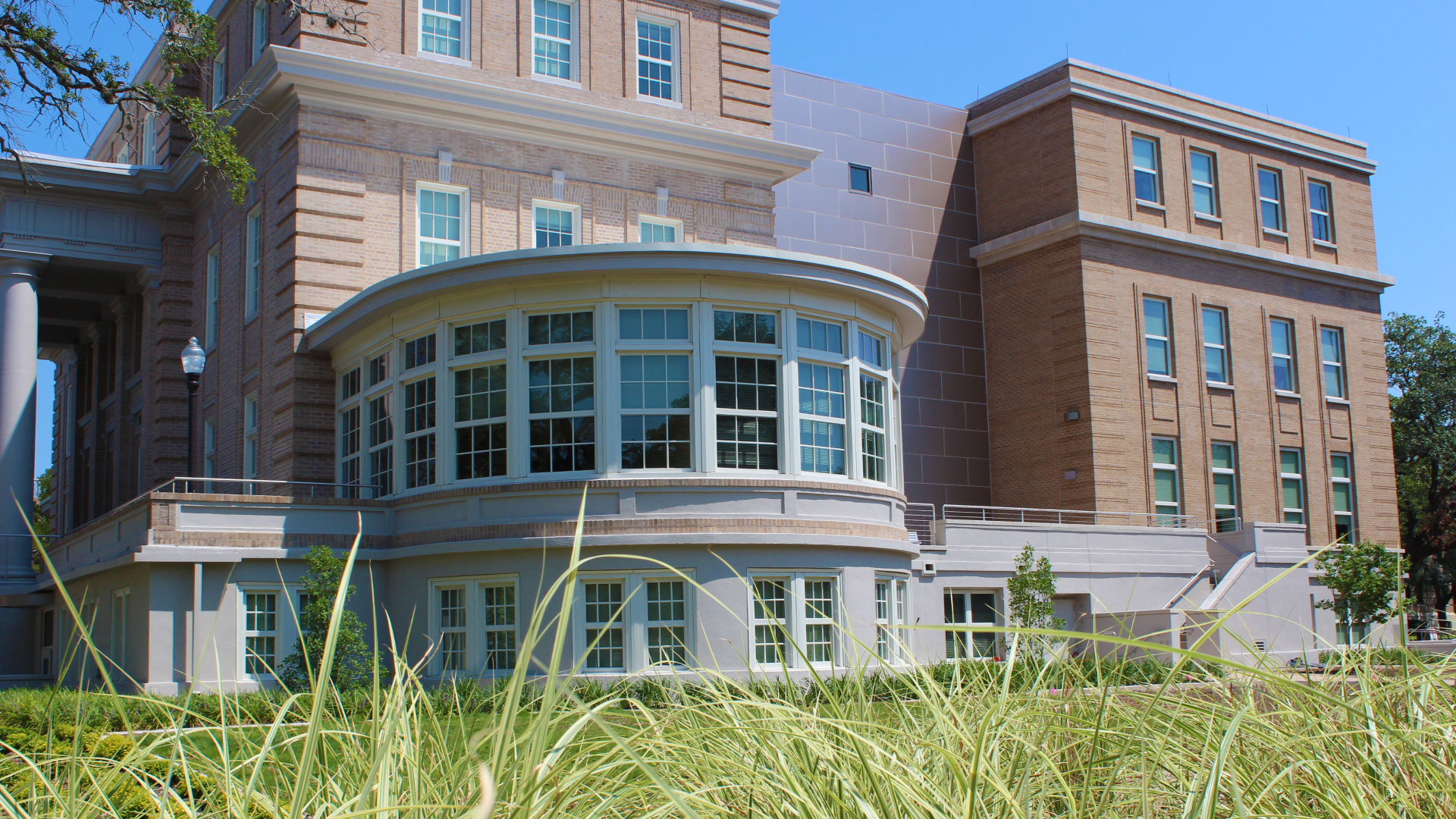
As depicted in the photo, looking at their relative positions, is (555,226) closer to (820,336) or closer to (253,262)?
(253,262)

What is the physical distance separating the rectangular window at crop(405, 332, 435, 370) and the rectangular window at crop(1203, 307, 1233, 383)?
23.0 meters

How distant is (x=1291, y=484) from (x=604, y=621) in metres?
24.8

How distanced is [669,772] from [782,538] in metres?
13.2

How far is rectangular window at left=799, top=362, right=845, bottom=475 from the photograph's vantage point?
18797mm

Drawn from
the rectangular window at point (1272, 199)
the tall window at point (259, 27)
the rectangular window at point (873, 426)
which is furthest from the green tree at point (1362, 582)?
the tall window at point (259, 27)

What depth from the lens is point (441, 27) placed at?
25547 mm

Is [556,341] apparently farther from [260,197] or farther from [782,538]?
[260,197]

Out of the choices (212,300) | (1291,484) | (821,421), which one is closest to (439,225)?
(212,300)

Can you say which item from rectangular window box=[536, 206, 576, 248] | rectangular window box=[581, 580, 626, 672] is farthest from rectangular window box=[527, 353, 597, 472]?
rectangular window box=[536, 206, 576, 248]

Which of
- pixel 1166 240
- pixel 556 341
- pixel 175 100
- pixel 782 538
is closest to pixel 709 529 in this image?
pixel 782 538

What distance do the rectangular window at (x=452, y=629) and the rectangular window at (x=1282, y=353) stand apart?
25914 mm

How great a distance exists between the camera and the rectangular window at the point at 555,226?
25953 millimetres

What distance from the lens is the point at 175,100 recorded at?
16.4m

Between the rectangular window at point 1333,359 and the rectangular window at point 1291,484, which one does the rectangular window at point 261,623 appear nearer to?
the rectangular window at point 1291,484
